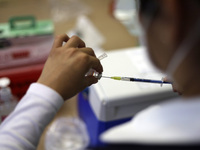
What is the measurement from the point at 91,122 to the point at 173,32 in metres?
0.55

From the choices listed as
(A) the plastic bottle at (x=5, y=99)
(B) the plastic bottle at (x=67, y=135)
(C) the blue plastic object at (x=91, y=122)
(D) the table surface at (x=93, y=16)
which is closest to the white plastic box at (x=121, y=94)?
(C) the blue plastic object at (x=91, y=122)

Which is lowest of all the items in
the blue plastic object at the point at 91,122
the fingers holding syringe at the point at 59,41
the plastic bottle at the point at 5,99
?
the blue plastic object at the point at 91,122

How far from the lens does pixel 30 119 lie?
0.46 meters

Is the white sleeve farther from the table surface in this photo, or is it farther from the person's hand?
the table surface

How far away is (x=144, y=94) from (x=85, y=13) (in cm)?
90

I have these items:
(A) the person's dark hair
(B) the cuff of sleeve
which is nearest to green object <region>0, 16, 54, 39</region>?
(B) the cuff of sleeve

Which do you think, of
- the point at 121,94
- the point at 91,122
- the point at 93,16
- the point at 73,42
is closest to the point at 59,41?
the point at 73,42

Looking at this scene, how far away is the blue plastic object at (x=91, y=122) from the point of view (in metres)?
0.71

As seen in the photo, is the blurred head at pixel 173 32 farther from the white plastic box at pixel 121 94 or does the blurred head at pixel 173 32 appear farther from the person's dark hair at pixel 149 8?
the white plastic box at pixel 121 94

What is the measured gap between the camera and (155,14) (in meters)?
0.32

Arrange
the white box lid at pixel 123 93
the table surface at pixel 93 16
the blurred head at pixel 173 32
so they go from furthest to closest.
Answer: the table surface at pixel 93 16 → the white box lid at pixel 123 93 → the blurred head at pixel 173 32

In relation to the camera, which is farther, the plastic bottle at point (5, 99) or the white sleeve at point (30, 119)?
the plastic bottle at point (5, 99)

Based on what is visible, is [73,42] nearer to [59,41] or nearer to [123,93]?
[59,41]

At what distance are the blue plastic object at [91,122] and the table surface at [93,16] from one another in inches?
16.3
